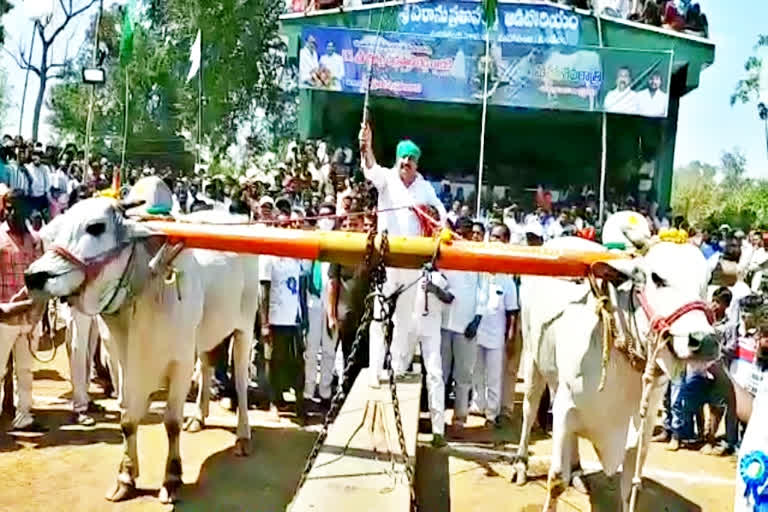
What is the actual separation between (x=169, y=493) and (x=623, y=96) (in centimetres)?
1687

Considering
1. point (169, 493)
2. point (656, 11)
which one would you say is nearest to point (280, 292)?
point (169, 493)

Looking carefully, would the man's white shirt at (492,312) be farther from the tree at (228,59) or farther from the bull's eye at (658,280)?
the tree at (228,59)

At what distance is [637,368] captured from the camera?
546 cm

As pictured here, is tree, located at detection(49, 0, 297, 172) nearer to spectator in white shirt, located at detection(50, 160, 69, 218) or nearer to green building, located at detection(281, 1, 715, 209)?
green building, located at detection(281, 1, 715, 209)

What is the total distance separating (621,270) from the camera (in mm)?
5180

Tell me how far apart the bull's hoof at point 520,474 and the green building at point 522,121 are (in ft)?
49.3

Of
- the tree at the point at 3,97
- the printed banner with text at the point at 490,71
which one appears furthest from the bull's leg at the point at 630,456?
the tree at the point at 3,97

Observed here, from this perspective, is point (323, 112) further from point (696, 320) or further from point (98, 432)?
point (696, 320)

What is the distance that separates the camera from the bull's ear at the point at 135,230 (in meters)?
5.77

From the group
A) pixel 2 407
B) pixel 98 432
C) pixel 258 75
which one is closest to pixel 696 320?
pixel 98 432

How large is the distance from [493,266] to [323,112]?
19.9 m

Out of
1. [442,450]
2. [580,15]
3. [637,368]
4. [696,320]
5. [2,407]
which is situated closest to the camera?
[696,320]

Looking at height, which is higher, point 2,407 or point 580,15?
point 580,15

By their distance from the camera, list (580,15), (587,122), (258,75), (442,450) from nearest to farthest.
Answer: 1. (442,450)
2. (580,15)
3. (587,122)
4. (258,75)
